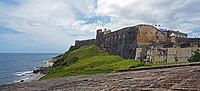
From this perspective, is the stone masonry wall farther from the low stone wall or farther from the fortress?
the low stone wall

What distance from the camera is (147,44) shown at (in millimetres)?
34031

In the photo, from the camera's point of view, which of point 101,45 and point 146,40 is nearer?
point 146,40

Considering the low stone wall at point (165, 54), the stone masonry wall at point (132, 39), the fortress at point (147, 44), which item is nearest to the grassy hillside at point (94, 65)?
the low stone wall at point (165, 54)

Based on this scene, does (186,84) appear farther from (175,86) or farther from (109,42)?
(109,42)

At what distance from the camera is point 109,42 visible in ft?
163

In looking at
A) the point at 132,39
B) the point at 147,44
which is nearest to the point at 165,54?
the point at 147,44

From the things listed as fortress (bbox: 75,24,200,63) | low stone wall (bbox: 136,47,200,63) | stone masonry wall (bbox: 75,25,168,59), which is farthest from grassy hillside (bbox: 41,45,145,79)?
stone masonry wall (bbox: 75,25,168,59)

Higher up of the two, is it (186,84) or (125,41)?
(125,41)

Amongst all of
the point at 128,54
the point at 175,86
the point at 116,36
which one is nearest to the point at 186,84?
the point at 175,86

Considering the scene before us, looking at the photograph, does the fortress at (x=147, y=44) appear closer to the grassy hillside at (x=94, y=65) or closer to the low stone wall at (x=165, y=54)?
the low stone wall at (x=165, y=54)

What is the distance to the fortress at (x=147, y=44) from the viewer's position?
989 inches

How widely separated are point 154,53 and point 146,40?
9299 millimetres

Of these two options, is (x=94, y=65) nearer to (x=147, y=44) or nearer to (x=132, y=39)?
(x=147, y=44)

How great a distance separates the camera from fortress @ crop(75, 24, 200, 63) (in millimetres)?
25125
